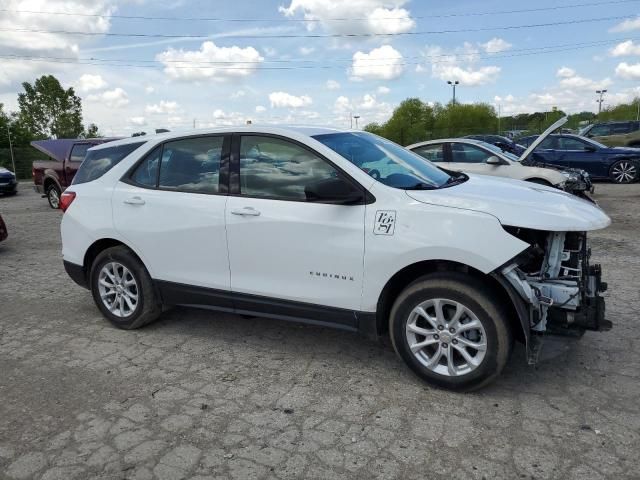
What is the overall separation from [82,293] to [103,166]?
1837mm

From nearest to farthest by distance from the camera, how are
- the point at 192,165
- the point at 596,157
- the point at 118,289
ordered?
the point at 192,165 < the point at 118,289 < the point at 596,157

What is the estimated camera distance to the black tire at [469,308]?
329cm

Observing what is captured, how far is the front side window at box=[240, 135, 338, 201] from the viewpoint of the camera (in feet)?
12.5

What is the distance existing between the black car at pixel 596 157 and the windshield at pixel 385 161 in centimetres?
1129

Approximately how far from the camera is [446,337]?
3439mm

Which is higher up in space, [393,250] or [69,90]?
[69,90]

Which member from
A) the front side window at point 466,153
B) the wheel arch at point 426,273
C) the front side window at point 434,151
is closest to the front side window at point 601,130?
the front side window at point 466,153

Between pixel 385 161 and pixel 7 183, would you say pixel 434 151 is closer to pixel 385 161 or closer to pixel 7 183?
pixel 385 161

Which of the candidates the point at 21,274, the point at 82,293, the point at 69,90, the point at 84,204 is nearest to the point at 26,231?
the point at 21,274

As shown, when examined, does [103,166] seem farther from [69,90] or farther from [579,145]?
[69,90]

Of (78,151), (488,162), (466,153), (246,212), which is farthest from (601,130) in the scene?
(246,212)

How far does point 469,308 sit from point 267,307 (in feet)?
4.91

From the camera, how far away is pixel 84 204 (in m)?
4.87

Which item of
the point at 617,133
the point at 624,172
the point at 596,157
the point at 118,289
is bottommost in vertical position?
the point at 118,289
